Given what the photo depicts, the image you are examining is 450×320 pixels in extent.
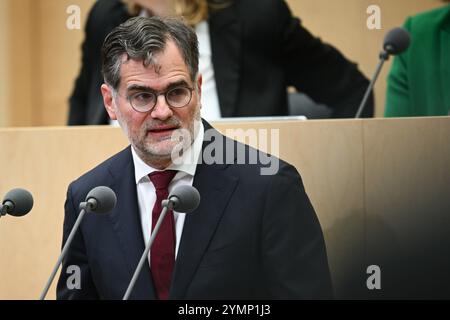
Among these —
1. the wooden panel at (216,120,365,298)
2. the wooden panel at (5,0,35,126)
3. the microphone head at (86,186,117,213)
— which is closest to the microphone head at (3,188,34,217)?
the microphone head at (86,186,117,213)

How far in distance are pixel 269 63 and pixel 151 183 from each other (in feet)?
→ 3.12

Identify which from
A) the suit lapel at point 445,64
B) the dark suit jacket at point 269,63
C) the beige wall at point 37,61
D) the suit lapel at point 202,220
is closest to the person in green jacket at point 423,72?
the suit lapel at point 445,64

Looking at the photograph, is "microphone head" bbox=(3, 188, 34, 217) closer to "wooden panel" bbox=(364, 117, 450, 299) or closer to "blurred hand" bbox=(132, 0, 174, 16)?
"wooden panel" bbox=(364, 117, 450, 299)

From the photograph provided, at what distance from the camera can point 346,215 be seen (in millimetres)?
2410

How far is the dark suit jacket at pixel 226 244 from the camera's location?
2.17 m

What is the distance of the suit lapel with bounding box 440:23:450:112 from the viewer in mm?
2904

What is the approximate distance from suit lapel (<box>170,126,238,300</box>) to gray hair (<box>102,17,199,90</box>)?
0.70 ft

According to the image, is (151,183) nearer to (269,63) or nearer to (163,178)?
(163,178)

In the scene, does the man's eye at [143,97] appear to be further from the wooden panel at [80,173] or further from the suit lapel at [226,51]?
the suit lapel at [226,51]

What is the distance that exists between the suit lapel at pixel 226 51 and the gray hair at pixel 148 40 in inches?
33.2
